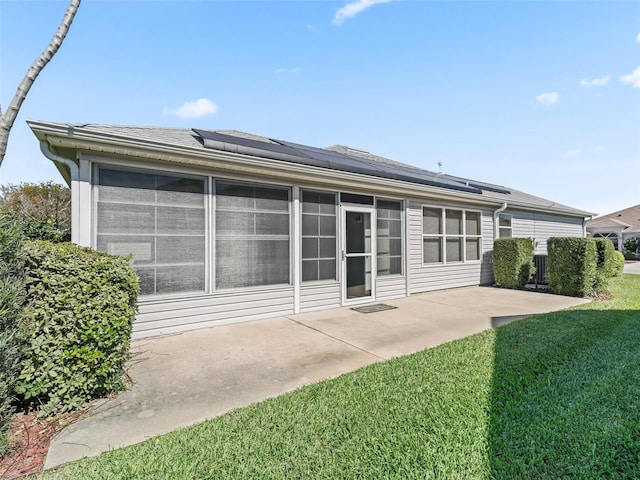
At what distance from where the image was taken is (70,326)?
2545 millimetres

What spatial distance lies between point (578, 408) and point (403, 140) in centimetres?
1049

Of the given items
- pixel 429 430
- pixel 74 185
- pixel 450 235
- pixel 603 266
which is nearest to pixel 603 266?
pixel 603 266

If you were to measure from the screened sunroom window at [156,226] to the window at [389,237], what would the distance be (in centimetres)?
405

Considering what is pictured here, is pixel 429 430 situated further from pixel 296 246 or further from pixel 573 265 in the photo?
pixel 573 265

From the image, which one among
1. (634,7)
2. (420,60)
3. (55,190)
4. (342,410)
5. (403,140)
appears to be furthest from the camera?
(55,190)

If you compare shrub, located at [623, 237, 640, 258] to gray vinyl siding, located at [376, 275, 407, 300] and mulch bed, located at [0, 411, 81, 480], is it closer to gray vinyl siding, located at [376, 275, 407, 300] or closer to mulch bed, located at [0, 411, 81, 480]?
gray vinyl siding, located at [376, 275, 407, 300]

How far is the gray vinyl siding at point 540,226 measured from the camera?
11.1m

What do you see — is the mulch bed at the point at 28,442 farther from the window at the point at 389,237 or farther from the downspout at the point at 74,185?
the window at the point at 389,237

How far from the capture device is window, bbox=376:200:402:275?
7.26 metres

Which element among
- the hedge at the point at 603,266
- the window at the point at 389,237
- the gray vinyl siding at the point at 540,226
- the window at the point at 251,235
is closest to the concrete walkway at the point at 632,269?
the gray vinyl siding at the point at 540,226

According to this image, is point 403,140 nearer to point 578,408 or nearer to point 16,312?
point 578,408

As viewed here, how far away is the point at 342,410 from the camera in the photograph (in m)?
2.46

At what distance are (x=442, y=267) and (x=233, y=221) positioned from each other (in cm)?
618

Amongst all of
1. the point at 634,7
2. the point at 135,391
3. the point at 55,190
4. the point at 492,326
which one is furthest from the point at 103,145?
the point at 55,190
